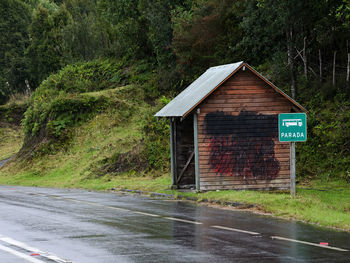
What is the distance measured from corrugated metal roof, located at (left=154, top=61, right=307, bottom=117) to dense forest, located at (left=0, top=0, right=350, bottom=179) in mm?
4800

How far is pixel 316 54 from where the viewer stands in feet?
113

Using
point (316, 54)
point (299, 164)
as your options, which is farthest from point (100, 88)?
point (299, 164)

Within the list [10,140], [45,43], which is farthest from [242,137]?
[45,43]

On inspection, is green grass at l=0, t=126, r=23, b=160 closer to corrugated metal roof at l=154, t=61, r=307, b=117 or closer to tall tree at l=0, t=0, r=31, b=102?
tall tree at l=0, t=0, r=31, b=102

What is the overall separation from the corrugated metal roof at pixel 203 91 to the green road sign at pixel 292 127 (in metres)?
3.97

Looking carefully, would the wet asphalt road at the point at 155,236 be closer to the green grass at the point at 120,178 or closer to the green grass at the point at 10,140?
the green grass at the point at 120,178

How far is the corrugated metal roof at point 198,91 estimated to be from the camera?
22.1 meters

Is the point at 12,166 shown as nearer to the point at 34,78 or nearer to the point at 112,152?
the point at 112,152

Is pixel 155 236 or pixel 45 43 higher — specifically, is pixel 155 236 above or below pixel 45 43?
below

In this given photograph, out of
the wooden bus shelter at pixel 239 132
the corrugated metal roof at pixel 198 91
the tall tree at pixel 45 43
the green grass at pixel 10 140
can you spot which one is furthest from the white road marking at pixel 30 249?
the tall tree at pixel 45 43

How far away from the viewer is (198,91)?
77.0ft

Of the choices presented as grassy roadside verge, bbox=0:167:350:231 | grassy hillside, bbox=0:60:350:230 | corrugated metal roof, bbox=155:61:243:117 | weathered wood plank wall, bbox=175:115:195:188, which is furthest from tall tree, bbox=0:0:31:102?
corrugated metal roof, bbox=155:61:243:117

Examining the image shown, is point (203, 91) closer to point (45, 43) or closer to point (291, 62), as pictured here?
point (291, 62)

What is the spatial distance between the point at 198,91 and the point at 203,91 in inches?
29.7
